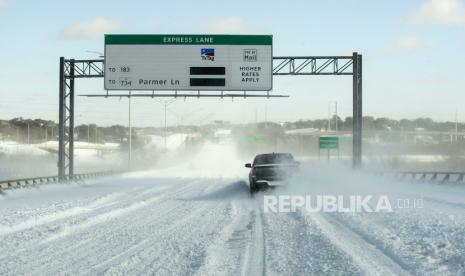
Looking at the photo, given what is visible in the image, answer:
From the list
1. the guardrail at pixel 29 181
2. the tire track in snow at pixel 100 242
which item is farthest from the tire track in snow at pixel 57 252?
the guardrail at pixel 29 181

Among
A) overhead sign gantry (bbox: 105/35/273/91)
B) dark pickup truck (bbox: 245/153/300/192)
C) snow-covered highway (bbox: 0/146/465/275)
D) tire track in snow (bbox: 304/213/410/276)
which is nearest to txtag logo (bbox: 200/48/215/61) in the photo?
overhead sign gantry (bbox: 105/35/273/91)

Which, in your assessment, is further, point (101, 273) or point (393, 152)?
point (393, 152)

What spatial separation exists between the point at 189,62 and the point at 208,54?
1147 millimetres

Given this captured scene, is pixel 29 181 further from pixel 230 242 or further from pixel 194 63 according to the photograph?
pixel 230 242

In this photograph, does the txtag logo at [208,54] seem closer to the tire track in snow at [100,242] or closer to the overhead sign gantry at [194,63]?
the overhead sign gantry at [194,63]

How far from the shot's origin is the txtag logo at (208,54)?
34.5 meters

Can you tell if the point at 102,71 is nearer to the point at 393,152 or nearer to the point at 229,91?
the point at 229,91

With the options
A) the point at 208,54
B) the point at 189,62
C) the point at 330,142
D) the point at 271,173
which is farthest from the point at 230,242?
the point at 330,142

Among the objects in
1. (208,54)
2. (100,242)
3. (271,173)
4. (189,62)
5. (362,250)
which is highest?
(208,54)

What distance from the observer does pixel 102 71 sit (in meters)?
35.6

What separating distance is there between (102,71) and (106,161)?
81727mm

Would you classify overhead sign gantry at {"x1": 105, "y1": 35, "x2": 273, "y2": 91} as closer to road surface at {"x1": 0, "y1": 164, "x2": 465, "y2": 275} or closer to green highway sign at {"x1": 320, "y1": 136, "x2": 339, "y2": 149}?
road surface at {"x1": 0, "y1": 164, "x2": 465, "y2": 275}

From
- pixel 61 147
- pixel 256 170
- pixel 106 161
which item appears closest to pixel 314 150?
pixel 106 161

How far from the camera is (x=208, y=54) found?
34531mm
